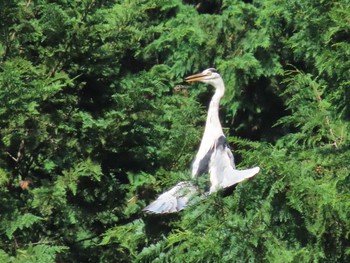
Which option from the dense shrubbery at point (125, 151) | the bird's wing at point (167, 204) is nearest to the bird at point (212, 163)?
the bird's wing at point (167, 204)

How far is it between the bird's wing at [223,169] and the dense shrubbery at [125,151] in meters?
0.21

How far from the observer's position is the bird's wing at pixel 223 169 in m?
7.92

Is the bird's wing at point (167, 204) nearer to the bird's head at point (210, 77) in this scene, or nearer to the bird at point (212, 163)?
the bird at point (212, 163)

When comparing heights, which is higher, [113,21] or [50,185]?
[113,21]

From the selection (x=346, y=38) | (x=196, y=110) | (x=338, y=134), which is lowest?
(x=196, y=110)

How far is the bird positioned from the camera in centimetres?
802

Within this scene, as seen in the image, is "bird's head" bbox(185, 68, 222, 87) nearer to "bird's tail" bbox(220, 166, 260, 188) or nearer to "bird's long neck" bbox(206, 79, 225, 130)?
"bird's long neck" bbox(206, 79, 225, 130)

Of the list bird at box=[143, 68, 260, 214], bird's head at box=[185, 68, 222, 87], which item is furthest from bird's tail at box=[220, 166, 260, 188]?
bird's head at box=[185, 68, 222, 87]

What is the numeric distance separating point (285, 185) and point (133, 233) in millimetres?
1958

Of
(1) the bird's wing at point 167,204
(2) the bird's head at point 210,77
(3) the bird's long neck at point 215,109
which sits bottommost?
(1) the bird's wing at point 167,204

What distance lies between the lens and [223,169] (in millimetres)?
8547

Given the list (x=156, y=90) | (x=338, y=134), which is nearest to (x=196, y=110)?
(x=156, y=90)

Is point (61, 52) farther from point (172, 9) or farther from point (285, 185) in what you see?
point (172, 9)

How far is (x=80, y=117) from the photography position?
8.13m
